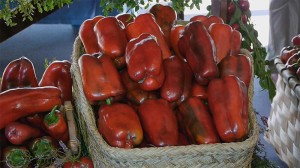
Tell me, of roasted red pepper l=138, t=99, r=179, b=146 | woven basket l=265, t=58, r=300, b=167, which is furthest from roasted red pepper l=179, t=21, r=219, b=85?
woven basket l=265, t=58, r=300, b=167

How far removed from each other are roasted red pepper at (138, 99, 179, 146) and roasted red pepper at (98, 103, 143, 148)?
21 millimetres

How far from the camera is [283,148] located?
203 cm

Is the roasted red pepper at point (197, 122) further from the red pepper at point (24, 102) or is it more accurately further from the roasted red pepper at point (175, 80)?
the red pepper at point (24, 102)

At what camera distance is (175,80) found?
101 centimetres

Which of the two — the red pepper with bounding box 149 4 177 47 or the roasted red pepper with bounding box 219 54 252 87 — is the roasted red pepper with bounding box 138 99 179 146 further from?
the red pepper with bounding box 149 4 177 47

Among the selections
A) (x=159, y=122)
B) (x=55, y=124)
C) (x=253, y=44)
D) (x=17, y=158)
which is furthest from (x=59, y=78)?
(x=253, y=44)

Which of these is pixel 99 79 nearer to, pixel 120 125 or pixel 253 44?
pixel 120 125

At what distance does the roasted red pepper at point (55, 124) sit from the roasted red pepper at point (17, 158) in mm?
84

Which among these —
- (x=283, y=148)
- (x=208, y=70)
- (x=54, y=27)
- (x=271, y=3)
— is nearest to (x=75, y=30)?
(x=54, y=27)

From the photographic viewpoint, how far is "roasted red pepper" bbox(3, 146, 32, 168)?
0.99 m

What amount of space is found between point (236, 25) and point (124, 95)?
0.72 metres

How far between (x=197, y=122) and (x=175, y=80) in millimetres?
122

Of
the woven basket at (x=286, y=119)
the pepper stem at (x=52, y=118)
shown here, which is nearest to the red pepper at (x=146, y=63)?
the pepper stem at (x=52, y=118)

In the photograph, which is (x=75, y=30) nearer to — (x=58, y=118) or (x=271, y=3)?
(x=271, y=3)
